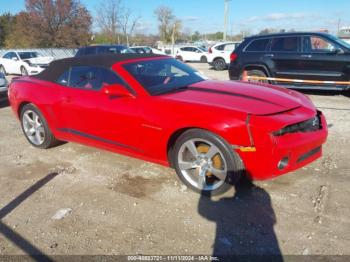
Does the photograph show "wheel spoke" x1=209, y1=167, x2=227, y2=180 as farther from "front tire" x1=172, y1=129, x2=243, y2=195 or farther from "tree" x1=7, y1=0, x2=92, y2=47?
"tree" x1=7, y1=0, x2=92, y2=47

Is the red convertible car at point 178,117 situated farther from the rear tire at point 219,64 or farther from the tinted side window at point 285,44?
the rear tire at point 219,64

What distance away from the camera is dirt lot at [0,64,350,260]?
9.26 feet

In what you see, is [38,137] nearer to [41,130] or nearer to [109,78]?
[41,130]

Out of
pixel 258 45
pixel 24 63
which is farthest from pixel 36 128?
pixel 24 63

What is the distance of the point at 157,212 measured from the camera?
333cm

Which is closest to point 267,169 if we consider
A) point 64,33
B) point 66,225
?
point 66,225

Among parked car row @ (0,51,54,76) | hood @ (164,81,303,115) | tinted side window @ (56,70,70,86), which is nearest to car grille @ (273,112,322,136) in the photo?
hood @ (164,81,303,115)

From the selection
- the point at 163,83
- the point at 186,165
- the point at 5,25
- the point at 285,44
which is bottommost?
the point at 186,165

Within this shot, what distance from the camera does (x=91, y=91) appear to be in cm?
428

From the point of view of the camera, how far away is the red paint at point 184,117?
10.5 ft

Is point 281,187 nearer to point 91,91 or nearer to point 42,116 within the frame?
point 91,91

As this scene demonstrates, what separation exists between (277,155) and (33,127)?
390cm

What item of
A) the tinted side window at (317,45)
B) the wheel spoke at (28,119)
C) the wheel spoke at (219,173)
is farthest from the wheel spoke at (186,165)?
the tinted side window at (317,45)

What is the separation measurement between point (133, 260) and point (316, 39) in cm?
784
